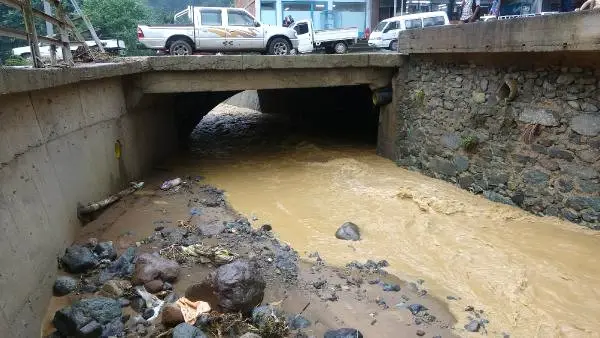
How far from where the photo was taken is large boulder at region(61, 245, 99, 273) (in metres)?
4.18

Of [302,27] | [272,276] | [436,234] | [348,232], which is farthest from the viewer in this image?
[302,27]

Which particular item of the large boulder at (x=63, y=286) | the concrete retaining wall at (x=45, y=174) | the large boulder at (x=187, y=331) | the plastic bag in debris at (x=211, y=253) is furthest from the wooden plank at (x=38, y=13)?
the large boulder at (x=187, y=331)

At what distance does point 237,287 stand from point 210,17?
374 inches

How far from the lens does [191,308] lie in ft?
11.7

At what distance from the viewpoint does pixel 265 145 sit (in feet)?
38.9

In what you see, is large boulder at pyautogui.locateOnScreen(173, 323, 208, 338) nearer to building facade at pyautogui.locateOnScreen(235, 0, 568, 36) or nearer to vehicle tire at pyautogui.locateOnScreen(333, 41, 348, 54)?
vehicle tire at pyautogui.locateOnScreen(333, 41, 348, 54)

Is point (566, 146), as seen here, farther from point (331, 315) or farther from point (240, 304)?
point (240, 304)

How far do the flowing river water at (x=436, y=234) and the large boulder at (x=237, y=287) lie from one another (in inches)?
→ 59.6

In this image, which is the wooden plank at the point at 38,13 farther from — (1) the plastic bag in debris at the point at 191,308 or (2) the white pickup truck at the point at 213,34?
(2) the white pickup truck at the point at 213,34

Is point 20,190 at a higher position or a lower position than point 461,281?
higher

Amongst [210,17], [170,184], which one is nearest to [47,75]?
[170,184]

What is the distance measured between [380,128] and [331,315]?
6435mm

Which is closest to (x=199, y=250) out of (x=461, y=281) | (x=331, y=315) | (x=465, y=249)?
(x=331, y=315)

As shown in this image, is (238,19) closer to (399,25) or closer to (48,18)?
(48,18)
